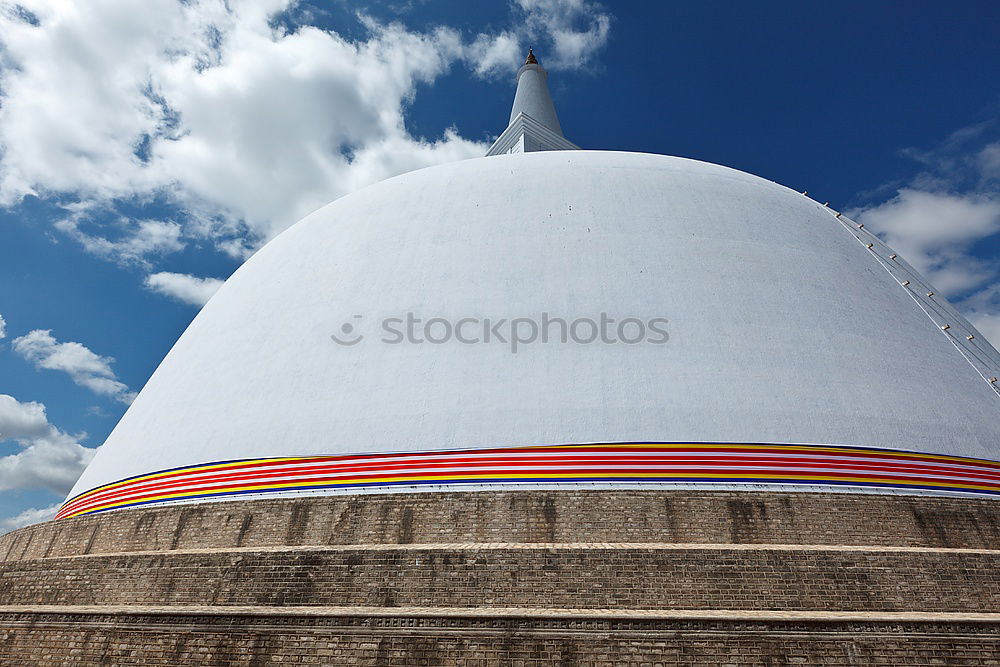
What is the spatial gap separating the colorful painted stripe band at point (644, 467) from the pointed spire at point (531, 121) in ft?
30.7

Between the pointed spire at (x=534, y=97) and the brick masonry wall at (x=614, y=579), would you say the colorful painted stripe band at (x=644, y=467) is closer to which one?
the brick masonry wall at (x=614, y=579)

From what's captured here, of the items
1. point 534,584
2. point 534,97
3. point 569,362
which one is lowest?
point 534,584

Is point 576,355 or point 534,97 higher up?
point 534,97

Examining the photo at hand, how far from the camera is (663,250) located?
26.6ft

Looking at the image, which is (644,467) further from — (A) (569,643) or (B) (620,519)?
(A) (569,643)

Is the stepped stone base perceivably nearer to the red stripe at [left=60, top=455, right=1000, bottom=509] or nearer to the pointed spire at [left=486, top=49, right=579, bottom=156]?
the red stripe at [left=60, top=455, right=1000, bottom=509]

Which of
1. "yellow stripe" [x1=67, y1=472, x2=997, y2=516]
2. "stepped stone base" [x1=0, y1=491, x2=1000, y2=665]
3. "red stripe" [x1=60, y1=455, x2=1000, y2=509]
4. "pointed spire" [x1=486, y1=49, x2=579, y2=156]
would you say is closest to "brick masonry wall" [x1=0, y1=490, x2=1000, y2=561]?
"stepped stone base" [x1=0, y1=491, x2=1000, y2=665]

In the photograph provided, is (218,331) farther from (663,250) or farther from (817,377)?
(817,377)

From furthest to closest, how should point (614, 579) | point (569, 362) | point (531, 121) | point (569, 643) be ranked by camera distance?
point (531, 121) < point (569, 362) < point (614, 579) < point (569, 643)

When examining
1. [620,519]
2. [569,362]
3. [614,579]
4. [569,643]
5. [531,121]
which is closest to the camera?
[569,643]

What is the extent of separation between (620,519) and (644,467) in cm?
60

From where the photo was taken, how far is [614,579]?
525 cm

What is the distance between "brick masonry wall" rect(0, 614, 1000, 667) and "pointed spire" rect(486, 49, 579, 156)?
1126cm

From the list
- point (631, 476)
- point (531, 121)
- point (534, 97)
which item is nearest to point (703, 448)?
point (631, 476)
